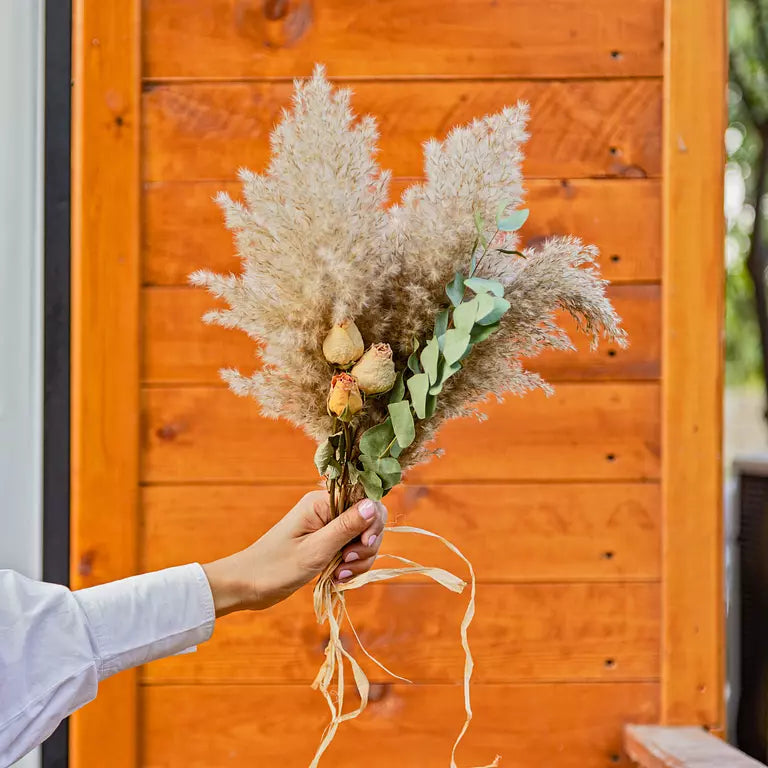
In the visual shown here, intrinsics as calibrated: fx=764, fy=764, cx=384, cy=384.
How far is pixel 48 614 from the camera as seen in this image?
2.46 feet

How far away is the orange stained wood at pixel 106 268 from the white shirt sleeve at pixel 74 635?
444 millimetres

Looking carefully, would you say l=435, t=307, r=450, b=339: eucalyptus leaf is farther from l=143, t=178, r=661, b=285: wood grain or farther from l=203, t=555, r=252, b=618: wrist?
l=143, t=178, r=661, b=285: wood grain

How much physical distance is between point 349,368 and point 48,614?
1.25ft

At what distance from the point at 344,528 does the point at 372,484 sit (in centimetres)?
6

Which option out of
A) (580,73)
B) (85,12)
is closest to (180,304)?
(85,12)

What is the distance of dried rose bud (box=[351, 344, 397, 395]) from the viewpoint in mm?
706

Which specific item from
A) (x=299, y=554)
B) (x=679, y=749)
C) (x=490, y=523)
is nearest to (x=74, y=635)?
(x=299, y=554)

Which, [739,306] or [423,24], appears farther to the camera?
[739,306]

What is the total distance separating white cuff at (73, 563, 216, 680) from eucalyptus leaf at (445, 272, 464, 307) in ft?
1.36

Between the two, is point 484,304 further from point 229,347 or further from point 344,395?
point 229,347

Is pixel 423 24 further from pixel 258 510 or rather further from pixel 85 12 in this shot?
pixel 258 510

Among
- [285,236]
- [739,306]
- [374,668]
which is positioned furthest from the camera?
[739,306]

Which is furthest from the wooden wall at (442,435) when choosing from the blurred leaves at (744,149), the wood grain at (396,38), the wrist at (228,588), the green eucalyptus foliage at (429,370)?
the blurred leaves at (744,149)

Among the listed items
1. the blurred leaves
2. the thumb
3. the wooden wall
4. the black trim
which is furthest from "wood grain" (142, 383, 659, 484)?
the blurred leaves
